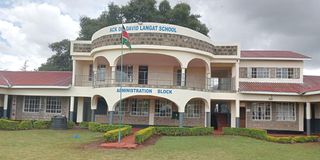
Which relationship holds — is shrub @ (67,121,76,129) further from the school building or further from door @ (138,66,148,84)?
door @ (138,66,148,84)

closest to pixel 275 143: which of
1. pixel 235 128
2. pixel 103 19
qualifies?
pixel 235 128

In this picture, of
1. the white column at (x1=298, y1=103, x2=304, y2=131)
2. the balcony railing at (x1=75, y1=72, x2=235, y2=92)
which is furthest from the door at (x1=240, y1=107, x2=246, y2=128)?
the white column at (x1=298, y1=103, x2=304, y2=131)

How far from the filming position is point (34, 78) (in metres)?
27.1

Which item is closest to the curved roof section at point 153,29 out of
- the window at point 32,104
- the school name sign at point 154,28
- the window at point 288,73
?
the school name sign at point 154,28

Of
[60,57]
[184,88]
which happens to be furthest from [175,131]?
[60,57]

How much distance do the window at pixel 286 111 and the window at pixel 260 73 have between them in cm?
259

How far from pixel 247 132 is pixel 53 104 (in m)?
15.9

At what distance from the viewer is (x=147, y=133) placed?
17750 mm

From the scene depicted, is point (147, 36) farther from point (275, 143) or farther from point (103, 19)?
point (103, 19)

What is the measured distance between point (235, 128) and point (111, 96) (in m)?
9.08

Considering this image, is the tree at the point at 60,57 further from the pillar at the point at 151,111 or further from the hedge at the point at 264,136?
the hedge at the point at 264,136

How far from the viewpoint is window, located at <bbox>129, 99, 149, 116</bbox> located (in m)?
25.4

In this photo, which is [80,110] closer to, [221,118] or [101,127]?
[101,127]

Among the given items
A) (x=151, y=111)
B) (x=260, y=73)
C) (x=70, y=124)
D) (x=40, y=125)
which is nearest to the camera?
(x=40, y=125)
